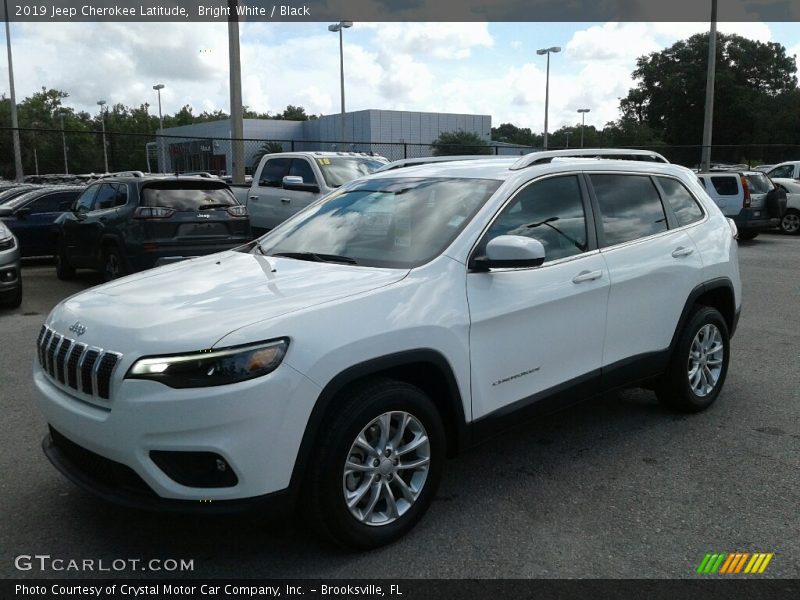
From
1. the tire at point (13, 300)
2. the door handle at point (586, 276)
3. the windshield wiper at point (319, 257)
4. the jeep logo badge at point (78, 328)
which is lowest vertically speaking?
the tire at point (13, 300)

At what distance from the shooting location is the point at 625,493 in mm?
3846

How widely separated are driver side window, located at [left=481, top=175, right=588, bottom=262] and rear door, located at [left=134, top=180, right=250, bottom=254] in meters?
6.57

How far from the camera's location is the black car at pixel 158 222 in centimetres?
970

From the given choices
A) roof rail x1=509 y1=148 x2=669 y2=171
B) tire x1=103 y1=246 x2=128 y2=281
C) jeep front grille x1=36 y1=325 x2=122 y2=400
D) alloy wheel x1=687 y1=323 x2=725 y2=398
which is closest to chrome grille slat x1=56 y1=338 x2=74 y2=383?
jeep front grille x1=36 y1=325 x2=122 y2=400

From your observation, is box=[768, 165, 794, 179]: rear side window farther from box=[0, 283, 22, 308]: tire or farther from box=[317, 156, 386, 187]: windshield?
box=[0, 283, 22, 308]: tire

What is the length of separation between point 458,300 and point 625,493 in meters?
1.39

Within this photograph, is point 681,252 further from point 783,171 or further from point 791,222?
point 783,171

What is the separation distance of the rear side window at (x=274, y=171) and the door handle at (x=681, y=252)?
9432mm

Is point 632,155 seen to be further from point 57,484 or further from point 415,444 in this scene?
point 57,484

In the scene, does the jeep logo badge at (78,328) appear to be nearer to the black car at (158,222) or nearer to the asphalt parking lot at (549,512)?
the asphalt parking lot at (549,512)

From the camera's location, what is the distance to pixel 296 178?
465 inches

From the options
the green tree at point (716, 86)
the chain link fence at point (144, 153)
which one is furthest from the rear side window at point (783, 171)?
→ the green tree at point (716, 86)

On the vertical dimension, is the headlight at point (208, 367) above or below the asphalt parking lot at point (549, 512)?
above

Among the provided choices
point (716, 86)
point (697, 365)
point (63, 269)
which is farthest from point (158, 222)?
point (716, 86)
